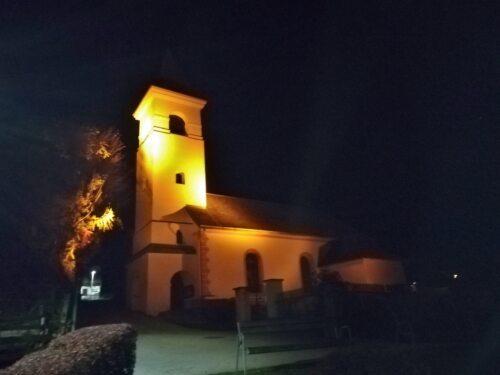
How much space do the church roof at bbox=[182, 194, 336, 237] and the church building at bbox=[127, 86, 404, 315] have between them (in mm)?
93

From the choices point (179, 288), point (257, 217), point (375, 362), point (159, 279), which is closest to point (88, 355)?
point (375, 362)

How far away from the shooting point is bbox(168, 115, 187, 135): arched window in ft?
92.6

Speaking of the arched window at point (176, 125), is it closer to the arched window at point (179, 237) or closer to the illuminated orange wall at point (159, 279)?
the arched window at point (179, 237)

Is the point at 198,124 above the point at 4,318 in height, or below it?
above

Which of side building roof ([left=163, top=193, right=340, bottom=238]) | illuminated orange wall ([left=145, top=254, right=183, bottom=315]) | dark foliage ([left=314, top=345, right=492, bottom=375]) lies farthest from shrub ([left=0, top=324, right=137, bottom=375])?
side building roof ([left=163, top=193, right=340, bottom=238])

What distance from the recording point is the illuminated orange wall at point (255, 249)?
23.3 metres

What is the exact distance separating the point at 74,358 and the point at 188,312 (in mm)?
14740

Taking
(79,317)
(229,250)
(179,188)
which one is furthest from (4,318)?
(179,188)

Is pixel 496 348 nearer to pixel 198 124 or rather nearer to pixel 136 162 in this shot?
pixel 198 124

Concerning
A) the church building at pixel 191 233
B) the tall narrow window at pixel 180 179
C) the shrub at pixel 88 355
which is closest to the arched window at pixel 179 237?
the church building at pixel 191 233

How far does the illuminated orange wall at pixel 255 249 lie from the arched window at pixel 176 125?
27.2 ft

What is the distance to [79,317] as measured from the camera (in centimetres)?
1809

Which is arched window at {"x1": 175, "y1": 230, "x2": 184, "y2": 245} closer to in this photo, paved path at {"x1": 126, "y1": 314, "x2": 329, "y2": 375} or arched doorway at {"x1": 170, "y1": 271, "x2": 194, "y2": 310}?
arched doorway at {"x1": 170, "y1": 271, "x2": 194, "y2": 310}

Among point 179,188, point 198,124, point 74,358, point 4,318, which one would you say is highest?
point 198,124
